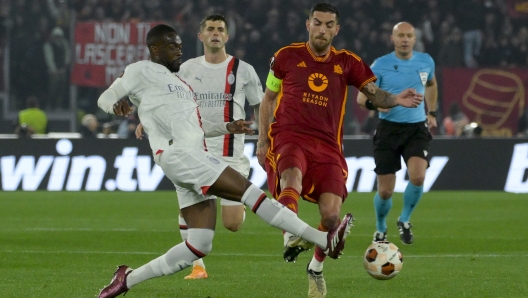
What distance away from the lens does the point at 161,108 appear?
6.24 m

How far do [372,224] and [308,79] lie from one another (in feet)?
18.3

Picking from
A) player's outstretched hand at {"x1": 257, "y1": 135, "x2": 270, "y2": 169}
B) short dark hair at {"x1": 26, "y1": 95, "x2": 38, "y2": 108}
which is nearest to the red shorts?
player's outstretched hand at {"x1": 257, "y1": 135, "x2": 270, "y2": 169}

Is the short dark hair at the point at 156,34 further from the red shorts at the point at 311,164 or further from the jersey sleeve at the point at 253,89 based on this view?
the jersey sleeve at the point at 253,89

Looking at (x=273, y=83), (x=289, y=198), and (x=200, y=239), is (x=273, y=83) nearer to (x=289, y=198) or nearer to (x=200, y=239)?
(x=289, y=198)

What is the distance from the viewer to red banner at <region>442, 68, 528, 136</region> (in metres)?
20.3

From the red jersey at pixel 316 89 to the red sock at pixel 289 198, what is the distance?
591 mm

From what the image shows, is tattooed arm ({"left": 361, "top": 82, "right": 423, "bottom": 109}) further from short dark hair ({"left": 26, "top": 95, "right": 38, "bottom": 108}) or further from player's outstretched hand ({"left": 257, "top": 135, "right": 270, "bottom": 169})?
short dark hair ({"left": 26, "top": 95, "right": 38, "bottom": 108})

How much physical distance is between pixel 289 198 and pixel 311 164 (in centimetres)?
52

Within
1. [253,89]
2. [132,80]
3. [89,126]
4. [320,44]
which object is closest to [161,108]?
[132,80]

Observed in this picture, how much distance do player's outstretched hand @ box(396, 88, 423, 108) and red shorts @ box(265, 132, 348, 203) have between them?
0.63 m

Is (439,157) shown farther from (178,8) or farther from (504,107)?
(178,8)

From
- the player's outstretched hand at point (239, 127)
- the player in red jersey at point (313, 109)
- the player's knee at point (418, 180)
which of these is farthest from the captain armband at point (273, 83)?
the player's knee at point (418, 180)

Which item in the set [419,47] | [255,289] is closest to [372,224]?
[255,289]

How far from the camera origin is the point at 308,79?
7.18 meters
